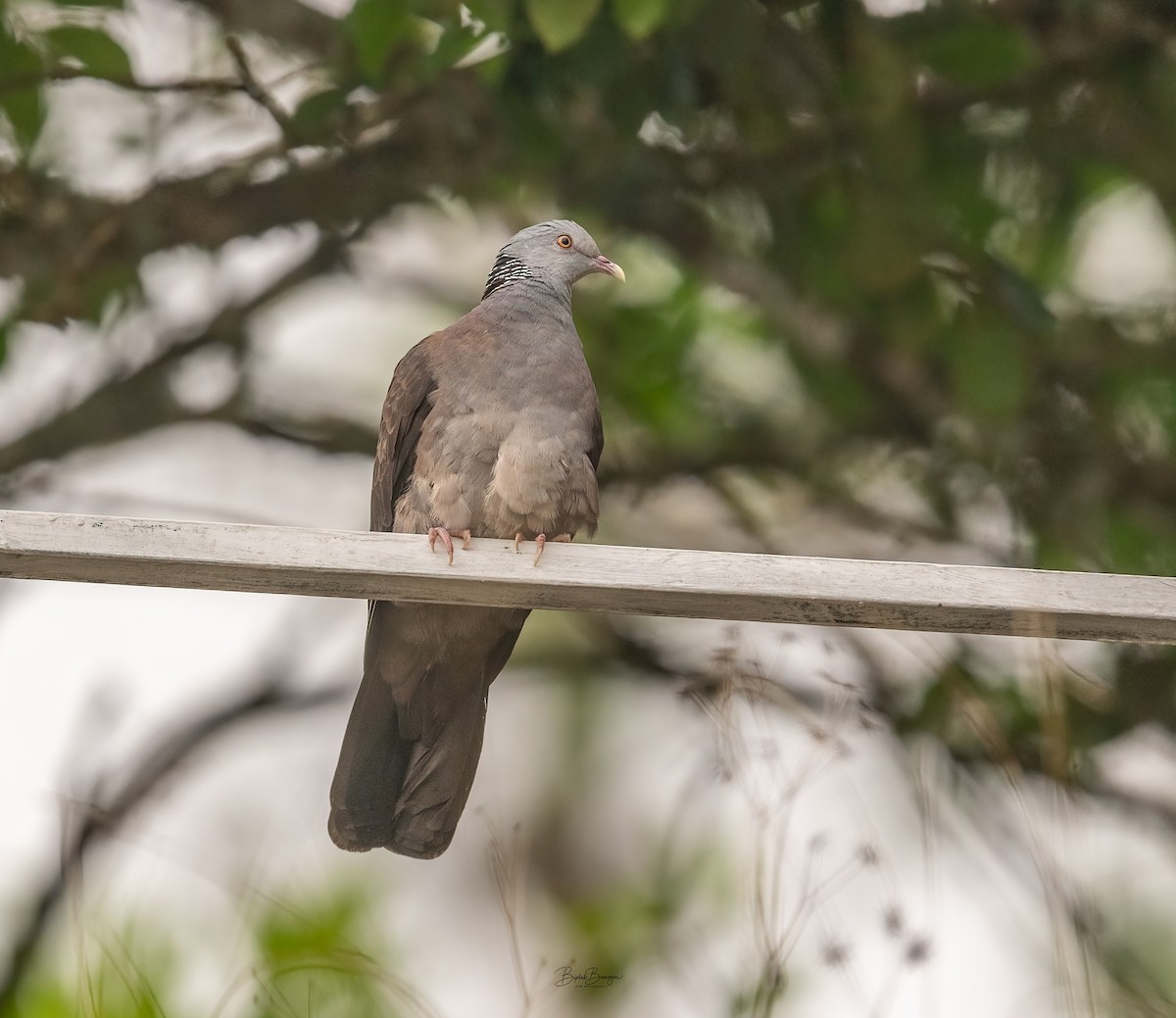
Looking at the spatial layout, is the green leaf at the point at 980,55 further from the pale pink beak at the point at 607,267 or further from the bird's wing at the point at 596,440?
the bird's wing at the point at 596,440

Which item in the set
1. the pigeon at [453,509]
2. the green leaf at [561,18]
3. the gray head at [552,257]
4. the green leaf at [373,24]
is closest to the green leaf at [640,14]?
the green leaf at [561,18]

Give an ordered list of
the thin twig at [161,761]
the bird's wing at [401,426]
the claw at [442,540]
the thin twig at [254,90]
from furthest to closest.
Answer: the thin twig at [161,761], the thin twig at [254,90], the bird's wing at [401,426], the claw at [442,540]

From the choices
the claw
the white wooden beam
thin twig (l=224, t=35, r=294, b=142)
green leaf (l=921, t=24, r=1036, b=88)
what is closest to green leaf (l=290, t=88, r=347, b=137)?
thin twig (l=224, t=35, r=294, b=142)

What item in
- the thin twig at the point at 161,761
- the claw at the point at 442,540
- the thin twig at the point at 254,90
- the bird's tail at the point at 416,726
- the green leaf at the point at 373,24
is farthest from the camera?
the thin twig at the point at 161,761

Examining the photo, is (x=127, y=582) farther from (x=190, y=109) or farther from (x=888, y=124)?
(x=190, y=109)

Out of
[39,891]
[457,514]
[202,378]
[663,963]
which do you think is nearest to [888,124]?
[457,514]

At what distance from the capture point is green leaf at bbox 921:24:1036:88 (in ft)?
10.1

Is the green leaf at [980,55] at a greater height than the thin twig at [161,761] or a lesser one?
greater

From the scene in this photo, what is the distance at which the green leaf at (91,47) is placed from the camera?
2977 millimetres

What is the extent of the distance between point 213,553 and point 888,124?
200cm

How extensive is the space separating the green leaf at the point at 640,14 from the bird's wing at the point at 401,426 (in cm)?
83

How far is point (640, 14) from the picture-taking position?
2504 millimetres

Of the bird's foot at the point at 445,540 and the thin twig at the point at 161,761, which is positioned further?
the thin twig at the point at 161,761

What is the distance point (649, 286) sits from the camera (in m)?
4.82
